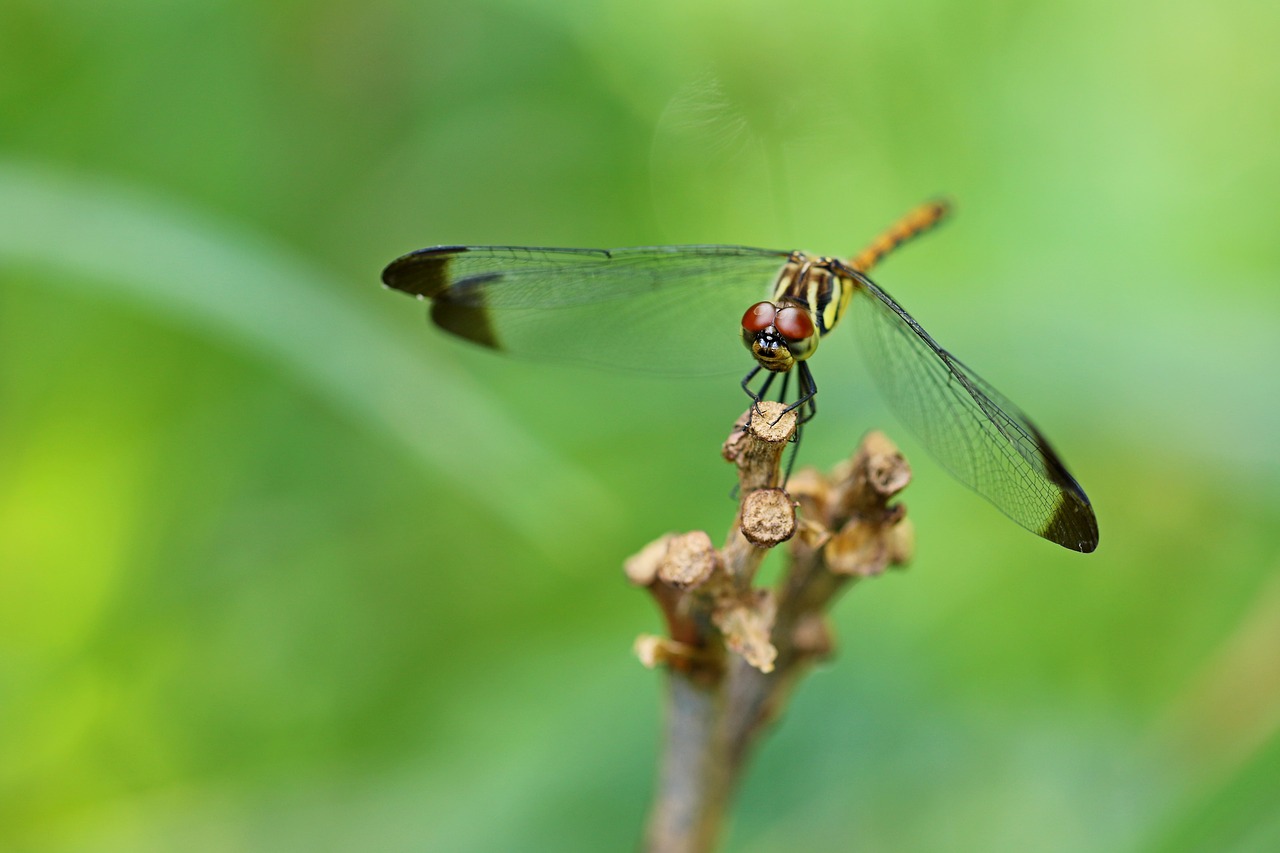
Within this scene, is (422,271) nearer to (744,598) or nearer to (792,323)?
(792,323)

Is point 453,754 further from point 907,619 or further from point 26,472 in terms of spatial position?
point 26,472

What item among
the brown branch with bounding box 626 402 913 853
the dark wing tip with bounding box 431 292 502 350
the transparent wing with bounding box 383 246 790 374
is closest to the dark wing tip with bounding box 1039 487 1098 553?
the brown branch with bounding box 626 402 913 853

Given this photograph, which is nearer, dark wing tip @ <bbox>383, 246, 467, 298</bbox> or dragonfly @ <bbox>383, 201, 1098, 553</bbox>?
dragonfly @ <bbox>383, 201, 1098, 553</bbox>

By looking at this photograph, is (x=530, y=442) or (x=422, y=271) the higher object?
(x=422, y=271)

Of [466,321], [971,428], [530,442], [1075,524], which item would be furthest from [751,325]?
[530,442]

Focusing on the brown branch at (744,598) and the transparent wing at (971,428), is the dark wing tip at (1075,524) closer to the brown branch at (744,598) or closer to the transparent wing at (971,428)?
the transparent wing at (971,428)

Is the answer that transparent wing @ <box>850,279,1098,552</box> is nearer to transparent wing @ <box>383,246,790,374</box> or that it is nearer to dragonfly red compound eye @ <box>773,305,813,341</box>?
dragonfly red compound eye @ <box>773,305,813,341</box>

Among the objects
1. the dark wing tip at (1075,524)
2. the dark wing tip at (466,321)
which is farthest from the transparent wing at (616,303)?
the dark wing tip at (1075,524)
